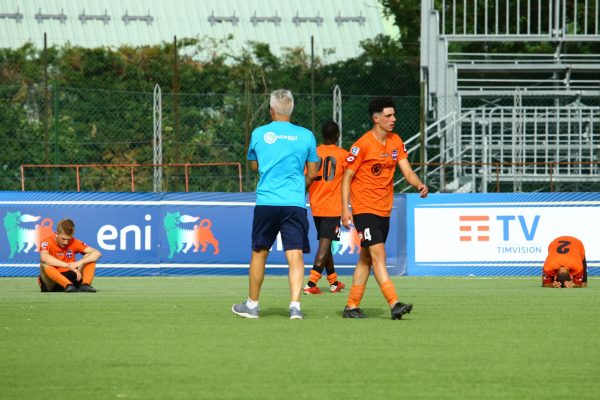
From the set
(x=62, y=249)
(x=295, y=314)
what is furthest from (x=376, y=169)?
(x=62, y=249)

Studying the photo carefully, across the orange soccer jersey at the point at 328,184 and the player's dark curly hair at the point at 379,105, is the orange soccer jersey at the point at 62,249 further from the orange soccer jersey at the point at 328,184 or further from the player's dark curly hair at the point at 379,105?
the player's dark curly hair at the point at 379,105

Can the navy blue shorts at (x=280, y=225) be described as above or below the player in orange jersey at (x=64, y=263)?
above

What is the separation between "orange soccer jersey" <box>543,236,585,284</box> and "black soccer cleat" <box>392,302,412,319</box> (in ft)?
20.2

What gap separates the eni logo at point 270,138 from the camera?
10742mm

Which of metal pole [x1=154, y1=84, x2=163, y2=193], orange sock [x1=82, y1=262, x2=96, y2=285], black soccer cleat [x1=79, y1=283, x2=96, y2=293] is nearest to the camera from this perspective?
black soccer cleat [x1=79, y1=283, x2=96, y2=293]

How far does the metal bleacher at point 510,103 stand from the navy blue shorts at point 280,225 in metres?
13.6

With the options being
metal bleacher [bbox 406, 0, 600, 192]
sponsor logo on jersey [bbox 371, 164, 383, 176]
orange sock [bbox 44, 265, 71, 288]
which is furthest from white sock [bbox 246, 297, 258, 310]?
metal bleacher [bbox 406, 0, 600, 192]

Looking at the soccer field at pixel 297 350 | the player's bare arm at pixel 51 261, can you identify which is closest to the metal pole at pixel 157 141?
the player's bare arm at pixel 51 261

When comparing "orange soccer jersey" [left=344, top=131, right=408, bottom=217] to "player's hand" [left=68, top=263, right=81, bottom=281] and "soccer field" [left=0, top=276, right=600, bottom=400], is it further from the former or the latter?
"player's hand" [left=68, top=263, right=81, bottom=281]

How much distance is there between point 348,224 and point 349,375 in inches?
138

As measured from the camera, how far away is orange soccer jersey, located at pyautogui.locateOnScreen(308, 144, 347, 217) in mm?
14977

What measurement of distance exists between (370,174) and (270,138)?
0.91 m

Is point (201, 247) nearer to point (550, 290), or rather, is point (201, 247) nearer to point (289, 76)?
point (550, 290)

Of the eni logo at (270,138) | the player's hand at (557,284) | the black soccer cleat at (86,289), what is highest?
the eni logo at (270,138)
